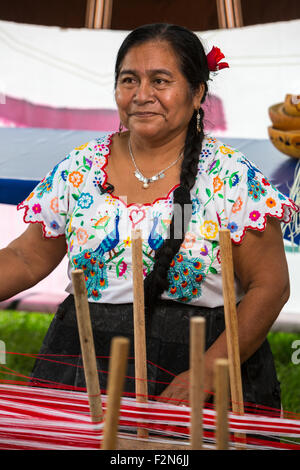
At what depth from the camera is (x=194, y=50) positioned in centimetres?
169

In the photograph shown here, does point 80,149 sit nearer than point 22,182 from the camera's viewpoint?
Yes

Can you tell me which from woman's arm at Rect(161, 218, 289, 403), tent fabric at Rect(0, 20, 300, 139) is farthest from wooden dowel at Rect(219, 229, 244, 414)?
tent fabric at Rect(0, 20, 300, 139)

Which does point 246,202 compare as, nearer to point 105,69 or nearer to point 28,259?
point 28,259

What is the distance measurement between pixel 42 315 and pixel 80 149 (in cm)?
198

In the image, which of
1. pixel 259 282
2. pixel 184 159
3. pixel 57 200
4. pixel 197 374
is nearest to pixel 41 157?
pixel 57 200

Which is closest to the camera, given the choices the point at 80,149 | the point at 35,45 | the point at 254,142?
the point at 80,149

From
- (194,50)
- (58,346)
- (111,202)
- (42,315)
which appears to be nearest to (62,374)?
(58,346)

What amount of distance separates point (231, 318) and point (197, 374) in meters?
0.23

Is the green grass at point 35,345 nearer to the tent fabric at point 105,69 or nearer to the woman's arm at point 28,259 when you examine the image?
the tent fabric at point 105,69

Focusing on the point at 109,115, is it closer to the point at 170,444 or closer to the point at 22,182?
the point at 22,182

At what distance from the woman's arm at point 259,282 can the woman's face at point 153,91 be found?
0.34 metres

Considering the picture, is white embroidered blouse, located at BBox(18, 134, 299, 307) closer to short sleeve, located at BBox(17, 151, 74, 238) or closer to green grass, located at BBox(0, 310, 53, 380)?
short sleeve, located at BBox(17, 151, 74, 238)

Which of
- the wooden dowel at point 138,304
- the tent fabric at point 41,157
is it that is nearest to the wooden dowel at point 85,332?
the wooden dowel at point 138,304

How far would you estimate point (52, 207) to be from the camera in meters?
1.77
